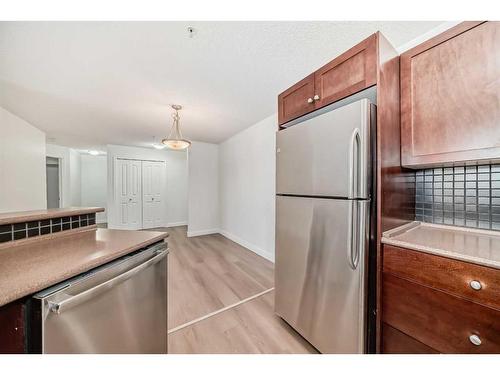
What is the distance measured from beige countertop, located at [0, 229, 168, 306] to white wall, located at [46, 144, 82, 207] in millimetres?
5933

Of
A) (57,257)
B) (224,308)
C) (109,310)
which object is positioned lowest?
(224,308)

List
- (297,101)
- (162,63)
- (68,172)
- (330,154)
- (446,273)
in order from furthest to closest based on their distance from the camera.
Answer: (68,172)
(162,63)
(297,101)
(330,154)
(446,273)

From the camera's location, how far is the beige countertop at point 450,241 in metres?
0.88

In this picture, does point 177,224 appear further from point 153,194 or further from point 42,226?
point 42,226

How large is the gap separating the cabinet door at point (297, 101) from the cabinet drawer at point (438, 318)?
4.15ft

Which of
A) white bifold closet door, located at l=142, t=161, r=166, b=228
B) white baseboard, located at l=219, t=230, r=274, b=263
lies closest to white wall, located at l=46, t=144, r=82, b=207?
white bifold closet door, located at l=142, t=161, r=166, b=228

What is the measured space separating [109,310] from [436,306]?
1513 mm

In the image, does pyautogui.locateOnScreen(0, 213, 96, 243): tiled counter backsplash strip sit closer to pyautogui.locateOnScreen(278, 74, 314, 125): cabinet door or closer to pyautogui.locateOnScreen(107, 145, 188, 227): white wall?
pyautogui.locateOnScreen(278, 74, 314, 125): cabinet door

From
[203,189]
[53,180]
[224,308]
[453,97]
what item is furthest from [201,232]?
[53,180]

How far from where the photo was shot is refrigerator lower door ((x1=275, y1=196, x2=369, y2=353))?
3.79ft

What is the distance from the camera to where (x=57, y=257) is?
0.89 meters

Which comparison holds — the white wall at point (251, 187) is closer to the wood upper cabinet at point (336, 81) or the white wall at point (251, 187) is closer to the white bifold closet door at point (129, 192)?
the wood upper cabinet at point (336, 81)
